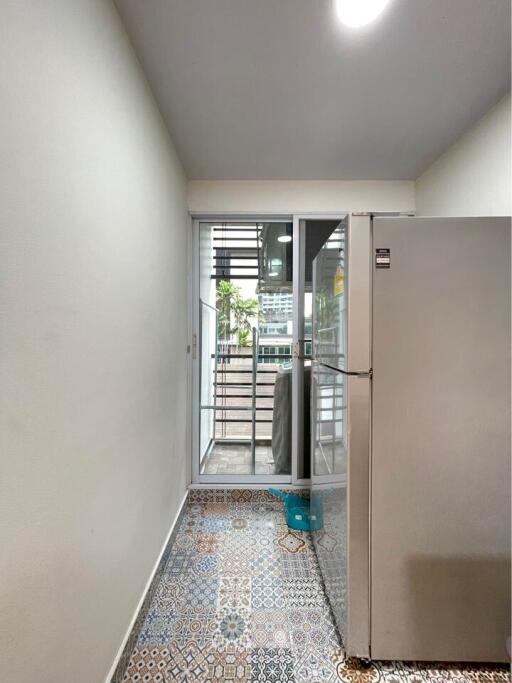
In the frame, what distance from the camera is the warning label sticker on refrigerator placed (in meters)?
1.14

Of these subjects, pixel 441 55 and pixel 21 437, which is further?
pixel 441 55

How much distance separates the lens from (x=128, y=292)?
1184 mm

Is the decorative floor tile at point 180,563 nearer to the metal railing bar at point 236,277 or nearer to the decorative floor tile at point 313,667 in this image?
the decorative floor tile at point 313,667

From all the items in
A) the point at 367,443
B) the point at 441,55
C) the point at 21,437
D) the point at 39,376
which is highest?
the point at 441,55

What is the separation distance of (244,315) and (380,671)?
6.78 ft

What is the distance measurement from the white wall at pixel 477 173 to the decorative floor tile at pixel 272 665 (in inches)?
85.9

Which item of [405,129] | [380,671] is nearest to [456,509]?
[380,671]

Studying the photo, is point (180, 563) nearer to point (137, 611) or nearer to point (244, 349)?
point (137, 611)

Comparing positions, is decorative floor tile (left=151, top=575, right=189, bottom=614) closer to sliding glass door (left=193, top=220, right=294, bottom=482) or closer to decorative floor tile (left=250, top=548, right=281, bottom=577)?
decorative floor tile (left=250, top=548, right=281, bottom=577)

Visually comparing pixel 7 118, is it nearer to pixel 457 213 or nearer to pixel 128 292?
pixel 128 292

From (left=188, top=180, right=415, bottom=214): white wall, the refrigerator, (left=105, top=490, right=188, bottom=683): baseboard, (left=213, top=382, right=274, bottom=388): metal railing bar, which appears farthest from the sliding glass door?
the refrigerator

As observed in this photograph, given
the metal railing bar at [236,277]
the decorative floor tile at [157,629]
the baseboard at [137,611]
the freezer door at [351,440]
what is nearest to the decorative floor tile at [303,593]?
the freezer door at [351,440]

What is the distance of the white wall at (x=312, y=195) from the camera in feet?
7.43

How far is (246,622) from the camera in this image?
4.43 feet
